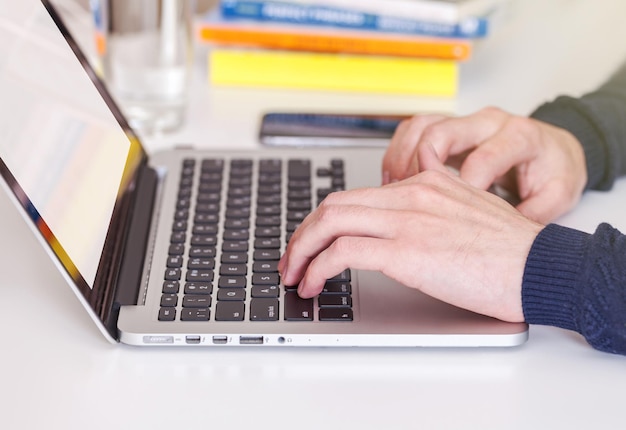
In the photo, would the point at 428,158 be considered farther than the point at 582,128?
No

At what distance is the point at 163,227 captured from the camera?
2.65 ft

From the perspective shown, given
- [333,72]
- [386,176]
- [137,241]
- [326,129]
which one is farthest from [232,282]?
[333,72]

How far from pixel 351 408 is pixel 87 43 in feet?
2.47

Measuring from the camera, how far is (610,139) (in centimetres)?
94

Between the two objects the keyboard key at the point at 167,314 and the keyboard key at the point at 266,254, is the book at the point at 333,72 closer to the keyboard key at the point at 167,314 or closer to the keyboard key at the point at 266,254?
the keyboard key at the point at 266,254

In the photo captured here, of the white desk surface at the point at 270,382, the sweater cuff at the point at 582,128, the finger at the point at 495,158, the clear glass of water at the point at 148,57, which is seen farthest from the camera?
the clear glass of water at the point at 148,57

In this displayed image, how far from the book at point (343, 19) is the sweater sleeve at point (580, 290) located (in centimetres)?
56

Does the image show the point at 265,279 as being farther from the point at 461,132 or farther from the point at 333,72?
the point at 333,72

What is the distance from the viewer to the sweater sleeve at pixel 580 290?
0.65 metres

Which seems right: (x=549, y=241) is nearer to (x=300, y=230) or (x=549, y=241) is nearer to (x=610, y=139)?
(x=300, y=230)

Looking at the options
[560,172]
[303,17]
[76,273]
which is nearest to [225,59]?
[303,17]

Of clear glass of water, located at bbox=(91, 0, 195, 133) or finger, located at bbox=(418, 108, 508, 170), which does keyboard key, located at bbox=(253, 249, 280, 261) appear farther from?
clear glass of water, located at bbox=(91, 0, 195, 133)

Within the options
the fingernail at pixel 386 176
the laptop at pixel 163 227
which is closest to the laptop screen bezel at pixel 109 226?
the laptop at pixel 163 227

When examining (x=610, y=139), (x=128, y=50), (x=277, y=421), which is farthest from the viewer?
(x=128, y=50)
